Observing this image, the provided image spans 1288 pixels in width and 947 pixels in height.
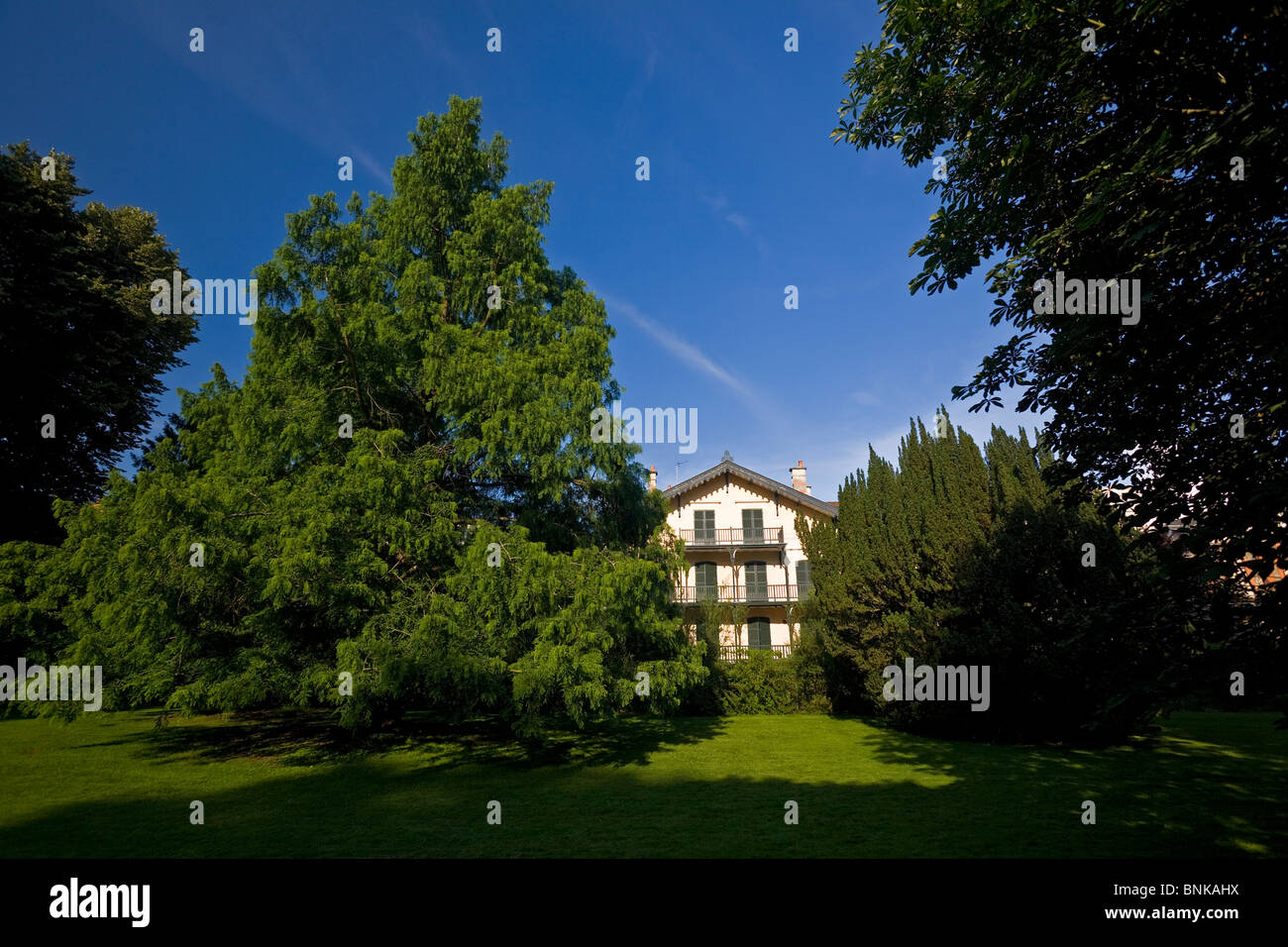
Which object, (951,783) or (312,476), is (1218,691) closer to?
(951,783)

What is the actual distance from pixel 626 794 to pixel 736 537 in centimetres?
2365

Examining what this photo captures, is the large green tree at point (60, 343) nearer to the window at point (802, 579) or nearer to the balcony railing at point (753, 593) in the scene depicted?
the balcony railing at point (753, 593)

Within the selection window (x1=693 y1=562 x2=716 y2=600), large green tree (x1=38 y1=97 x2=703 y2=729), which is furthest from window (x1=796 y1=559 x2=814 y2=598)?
large green tree (x1=38 y1=97 x2=703 y2=729)

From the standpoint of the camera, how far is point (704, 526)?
34.1 metres

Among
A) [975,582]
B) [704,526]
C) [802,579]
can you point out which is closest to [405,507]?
[975,582]

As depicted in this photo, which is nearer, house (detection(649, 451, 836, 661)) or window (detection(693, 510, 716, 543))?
house (detection(649, 451, 836, 661))

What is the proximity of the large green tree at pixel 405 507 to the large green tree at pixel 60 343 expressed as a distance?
1169 cm

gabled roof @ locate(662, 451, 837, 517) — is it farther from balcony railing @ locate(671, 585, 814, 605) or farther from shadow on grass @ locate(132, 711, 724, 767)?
shadow on grass @ locate(132, 711, 724, 767)

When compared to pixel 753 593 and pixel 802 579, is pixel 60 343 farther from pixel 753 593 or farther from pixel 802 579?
pixel 802 579

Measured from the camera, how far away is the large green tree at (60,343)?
20.8 meters

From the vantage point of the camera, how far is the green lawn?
25.2ft
